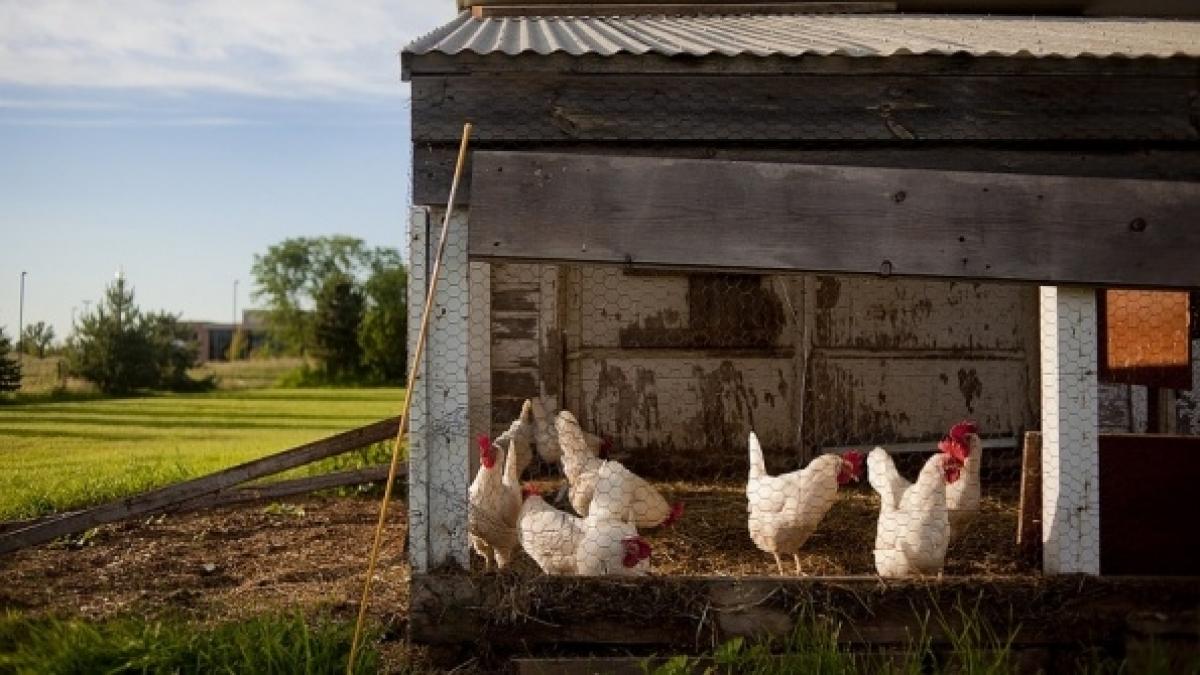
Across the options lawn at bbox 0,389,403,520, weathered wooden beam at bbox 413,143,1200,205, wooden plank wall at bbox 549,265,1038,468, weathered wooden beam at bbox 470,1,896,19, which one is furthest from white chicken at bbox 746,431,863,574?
lawn at bbox 0,389,403,520

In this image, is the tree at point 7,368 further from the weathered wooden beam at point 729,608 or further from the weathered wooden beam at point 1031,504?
the weathered wooden beam at point 1031,504

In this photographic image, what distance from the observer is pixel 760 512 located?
14.6 feet

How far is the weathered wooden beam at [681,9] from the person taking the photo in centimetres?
785

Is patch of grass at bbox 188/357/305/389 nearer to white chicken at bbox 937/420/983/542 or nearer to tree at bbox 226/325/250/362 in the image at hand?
tree at bbox 226/325/250/362

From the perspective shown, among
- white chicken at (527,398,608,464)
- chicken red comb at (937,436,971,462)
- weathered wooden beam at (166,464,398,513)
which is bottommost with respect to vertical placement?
weathered wooden beam at (166,464,398,513)

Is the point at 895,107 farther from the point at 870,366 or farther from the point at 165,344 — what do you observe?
the point at 165,344

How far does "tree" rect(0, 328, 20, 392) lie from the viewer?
775cm

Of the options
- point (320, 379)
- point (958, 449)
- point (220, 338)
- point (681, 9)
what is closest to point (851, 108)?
point (958, 449)

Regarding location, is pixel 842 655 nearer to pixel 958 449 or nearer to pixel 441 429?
pixel 958 449

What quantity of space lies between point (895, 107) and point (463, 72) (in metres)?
1.64

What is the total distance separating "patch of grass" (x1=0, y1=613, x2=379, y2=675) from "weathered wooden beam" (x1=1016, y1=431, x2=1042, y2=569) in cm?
275

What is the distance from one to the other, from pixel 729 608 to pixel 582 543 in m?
0.59

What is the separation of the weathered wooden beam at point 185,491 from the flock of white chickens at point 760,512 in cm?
153

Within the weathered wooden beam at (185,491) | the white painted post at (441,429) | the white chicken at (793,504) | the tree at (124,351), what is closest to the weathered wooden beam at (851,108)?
the white painted post at (441,429)
